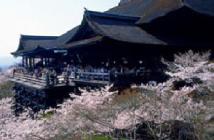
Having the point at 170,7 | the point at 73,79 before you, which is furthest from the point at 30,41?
the point at 170,7

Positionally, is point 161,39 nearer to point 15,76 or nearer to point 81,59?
point 81,59

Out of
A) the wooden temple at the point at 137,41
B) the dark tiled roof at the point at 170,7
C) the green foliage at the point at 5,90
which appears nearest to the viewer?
the wooden temple at the point at 137,41

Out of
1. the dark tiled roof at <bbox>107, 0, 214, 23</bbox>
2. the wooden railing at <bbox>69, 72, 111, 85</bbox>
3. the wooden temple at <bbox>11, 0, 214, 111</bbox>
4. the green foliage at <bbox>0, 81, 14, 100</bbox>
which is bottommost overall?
the green foliage at <bbox>0, 81, 14, 100</bbox>

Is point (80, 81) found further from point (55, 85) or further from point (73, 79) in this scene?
point (55, 85)

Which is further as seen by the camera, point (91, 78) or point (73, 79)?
point (73, 79)

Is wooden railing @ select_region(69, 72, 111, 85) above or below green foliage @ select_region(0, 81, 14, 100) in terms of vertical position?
above

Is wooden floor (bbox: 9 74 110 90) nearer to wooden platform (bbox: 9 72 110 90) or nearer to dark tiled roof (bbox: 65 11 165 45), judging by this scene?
wooden platform (bbox: 9 72 110 90)

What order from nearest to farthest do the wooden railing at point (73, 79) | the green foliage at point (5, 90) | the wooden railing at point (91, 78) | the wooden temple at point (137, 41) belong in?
1. the wooden railing at point (91, 78)
2. the wooden railing at point (73, 79)
3. the wooden temple at point (137, 41)
4. the green foliage at point (5, 90)

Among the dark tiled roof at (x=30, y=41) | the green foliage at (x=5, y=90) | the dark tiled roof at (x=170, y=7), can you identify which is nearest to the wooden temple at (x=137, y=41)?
the dark tiled roof at (x=170, y=7)

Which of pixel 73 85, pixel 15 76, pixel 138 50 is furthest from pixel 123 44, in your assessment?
pixel 15 76

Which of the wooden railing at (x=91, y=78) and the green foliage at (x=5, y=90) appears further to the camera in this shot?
the green foliage at (x=5, y=90)

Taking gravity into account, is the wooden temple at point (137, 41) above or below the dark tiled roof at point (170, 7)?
below

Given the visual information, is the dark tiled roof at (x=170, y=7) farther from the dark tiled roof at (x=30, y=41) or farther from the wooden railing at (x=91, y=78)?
the dark tiled roof at (x=30, y=41)

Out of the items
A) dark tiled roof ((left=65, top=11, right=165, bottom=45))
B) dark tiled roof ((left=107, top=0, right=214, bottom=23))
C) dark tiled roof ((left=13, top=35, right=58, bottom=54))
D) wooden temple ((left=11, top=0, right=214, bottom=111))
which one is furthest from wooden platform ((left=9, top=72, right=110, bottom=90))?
dark tiled roof ((left=13, top=35, right=58, bottom=54))
